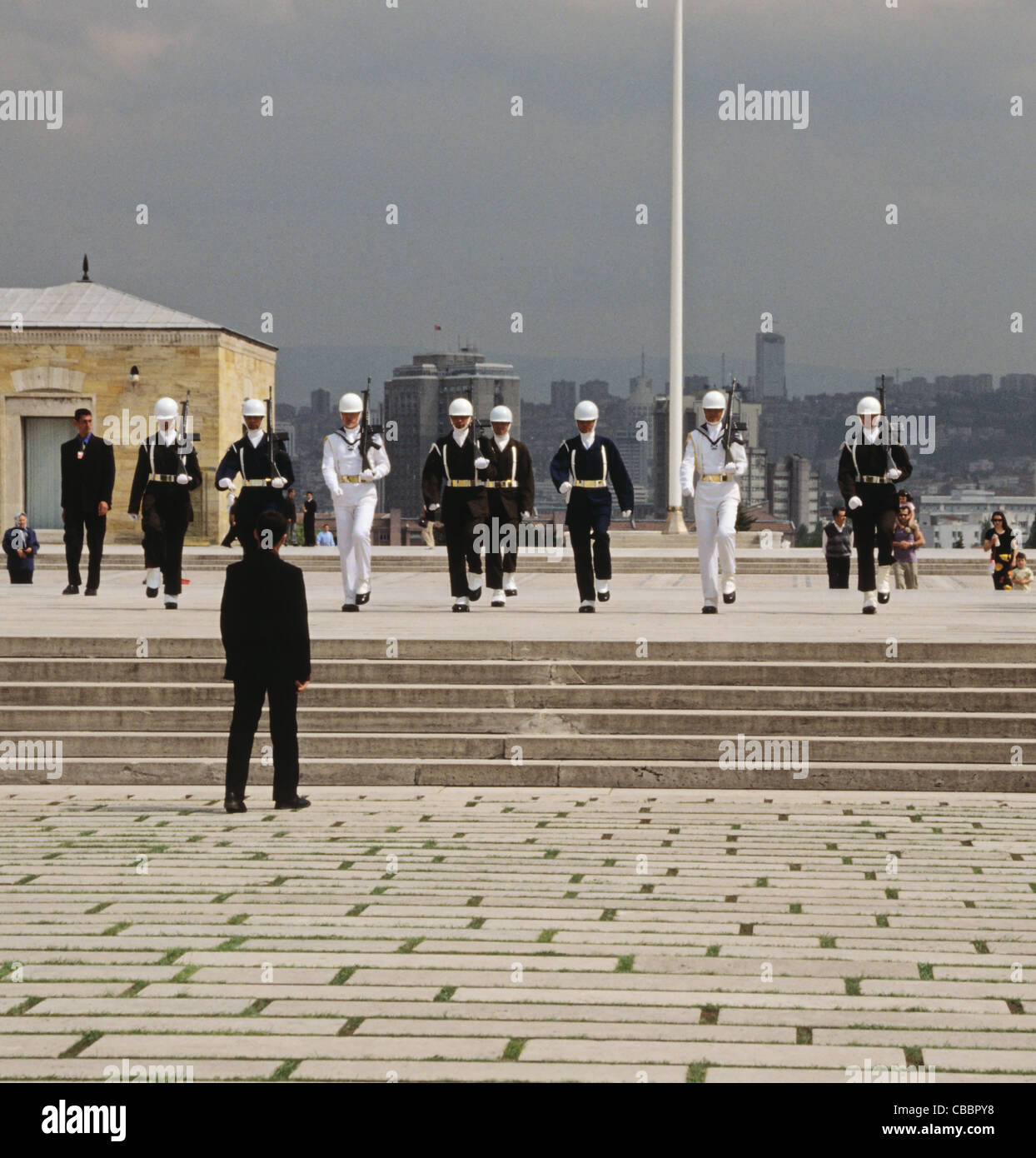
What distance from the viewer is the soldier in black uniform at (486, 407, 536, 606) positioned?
711 inches

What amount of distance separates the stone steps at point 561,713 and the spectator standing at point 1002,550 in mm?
13418

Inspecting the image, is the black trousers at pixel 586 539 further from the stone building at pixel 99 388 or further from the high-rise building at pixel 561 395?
the high-rise building at pixel 561 395

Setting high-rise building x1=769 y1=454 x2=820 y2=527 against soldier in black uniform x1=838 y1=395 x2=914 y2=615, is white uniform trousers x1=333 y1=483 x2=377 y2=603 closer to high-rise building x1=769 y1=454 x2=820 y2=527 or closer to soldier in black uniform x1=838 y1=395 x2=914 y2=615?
soldier in black uniform x1=838 y1=395 x2=914 y2=615

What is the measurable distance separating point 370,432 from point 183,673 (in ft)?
18.3

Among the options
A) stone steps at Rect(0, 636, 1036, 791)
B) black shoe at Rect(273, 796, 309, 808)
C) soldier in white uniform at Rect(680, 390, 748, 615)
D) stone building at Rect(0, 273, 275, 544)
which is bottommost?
black shoe at Rect(273, 796, 309, 808)

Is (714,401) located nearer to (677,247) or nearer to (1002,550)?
(1002,550)

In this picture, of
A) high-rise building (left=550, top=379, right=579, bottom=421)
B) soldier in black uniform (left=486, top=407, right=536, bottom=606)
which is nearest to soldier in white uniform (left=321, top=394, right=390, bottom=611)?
soldier in black uniform (left=486, top=407, right=536, bottom=606)

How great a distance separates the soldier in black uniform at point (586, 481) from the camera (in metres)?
17.6

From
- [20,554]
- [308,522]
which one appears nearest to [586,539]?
[20,554]

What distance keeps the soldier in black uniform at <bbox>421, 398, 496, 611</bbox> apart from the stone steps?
4526 millimetres

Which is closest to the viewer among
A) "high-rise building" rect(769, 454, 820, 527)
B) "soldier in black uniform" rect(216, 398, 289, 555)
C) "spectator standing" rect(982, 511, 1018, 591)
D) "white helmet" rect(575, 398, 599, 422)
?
"soldier in black uniform" rect(216, 398, 289, 555)

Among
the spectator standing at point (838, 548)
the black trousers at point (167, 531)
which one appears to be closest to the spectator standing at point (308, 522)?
the spectator standing at point (838, 548)

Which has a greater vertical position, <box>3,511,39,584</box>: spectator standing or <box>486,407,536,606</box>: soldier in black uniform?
<box>486,407,536,606</box>: soldier in black uniform
